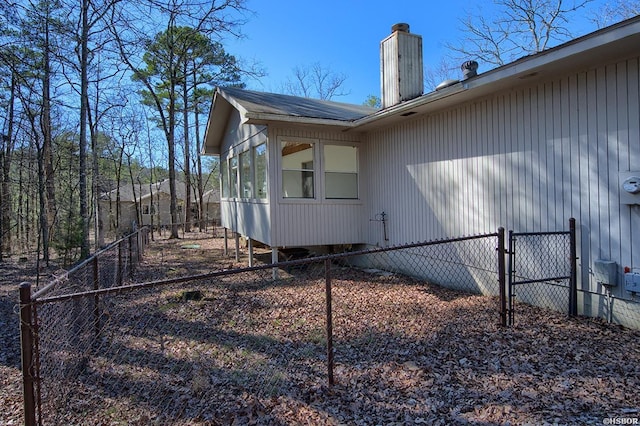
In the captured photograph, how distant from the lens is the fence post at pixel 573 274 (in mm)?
4695

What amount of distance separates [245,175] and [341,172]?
2.99m

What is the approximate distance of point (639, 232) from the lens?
4.15 m

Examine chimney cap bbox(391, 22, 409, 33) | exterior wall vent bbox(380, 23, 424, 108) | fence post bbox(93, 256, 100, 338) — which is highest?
chimney cap bbox(391, 22, 409, 33)

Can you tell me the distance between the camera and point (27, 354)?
233cm

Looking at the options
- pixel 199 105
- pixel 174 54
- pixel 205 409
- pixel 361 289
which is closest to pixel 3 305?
pixel 205 409

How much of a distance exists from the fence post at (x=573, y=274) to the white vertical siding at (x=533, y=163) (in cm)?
12

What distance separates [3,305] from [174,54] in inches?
676

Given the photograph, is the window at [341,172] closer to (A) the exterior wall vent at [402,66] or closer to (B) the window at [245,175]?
(A) the exterior wall vent at [402,66]

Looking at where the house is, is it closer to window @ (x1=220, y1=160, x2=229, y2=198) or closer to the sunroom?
the sunroom

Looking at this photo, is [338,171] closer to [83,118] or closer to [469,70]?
[469,70]

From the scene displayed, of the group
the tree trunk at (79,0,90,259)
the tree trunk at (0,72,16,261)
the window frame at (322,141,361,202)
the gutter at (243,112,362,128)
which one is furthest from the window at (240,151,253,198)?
the tree trunk at (0,72,16,261)

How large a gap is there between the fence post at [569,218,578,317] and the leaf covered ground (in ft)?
0.64

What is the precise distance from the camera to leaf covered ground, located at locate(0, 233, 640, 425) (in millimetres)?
2932

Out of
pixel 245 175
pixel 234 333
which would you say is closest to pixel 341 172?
pixel 245 175
